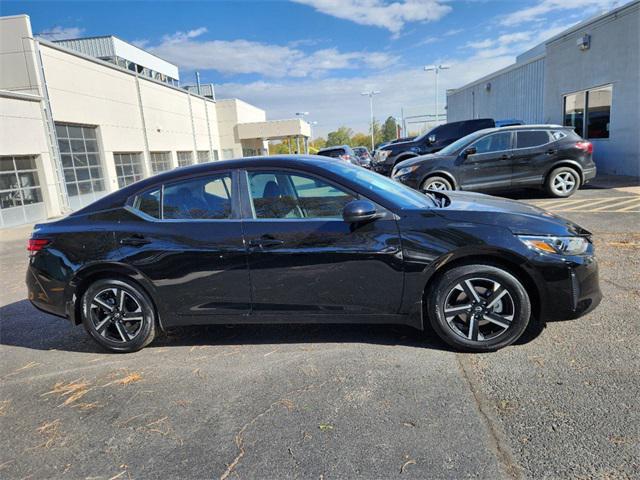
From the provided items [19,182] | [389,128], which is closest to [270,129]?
[19,182]

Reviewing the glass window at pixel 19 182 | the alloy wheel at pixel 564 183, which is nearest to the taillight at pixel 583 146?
the alloy wheel at pixel 564 183

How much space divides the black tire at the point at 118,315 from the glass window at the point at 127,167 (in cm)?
2112

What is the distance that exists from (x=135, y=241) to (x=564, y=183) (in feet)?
31.8

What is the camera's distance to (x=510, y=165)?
395 inches

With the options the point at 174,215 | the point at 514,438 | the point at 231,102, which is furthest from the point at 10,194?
the point at 231,102

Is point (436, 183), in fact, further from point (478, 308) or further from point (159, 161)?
point (159, 161)

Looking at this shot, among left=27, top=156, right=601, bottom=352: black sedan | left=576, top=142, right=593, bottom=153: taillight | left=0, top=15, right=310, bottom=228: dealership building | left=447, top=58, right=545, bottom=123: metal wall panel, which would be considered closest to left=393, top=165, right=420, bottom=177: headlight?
left=576, top=142, right=593, bottom=153: taillight

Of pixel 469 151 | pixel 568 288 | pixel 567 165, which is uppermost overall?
pixel 469 151

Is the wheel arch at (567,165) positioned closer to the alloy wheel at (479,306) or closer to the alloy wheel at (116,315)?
the alloy wheel at (479,306)

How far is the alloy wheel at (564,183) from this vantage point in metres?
10.1

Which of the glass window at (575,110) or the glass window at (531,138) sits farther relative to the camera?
the glass window at (575,110)

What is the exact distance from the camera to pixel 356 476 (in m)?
2.23

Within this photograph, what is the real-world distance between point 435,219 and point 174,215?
2146mm

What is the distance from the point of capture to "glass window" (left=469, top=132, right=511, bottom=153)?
10062 millimetres
